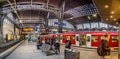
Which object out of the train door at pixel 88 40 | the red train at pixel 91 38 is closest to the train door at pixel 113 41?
the red train at pixel 91 38

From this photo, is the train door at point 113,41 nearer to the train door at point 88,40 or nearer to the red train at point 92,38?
the red train at point 92,38

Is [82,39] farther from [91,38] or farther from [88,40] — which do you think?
[91,38]

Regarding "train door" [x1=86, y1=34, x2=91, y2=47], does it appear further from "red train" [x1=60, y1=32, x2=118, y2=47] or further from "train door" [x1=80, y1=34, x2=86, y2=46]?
"train door" [x1=80, y1=34, x2=86, y2=46]

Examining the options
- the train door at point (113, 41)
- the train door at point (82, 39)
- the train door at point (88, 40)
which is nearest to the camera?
the train door at point (113, 41)

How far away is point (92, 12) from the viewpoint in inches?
1907

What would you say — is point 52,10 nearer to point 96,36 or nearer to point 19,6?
point 19,6

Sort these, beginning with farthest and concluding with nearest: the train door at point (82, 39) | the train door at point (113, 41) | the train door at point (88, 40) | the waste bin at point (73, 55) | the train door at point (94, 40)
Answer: the train door at point (82, 39) → the train door at point (88, 40) → the train door at point (94, 40) → the train door at point (113, 41) → the waste bin at point (73, 55)

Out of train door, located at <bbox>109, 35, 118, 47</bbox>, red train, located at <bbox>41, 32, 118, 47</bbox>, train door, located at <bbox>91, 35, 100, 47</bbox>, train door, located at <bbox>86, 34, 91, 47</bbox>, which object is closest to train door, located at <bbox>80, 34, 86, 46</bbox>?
red train, located at <bbox>41, 32, 118, 47</bbox>

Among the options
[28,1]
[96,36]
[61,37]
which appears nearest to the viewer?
[96,36]

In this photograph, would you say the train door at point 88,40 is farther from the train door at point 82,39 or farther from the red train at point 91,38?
the train door at point 82,39

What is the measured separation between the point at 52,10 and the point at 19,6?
314 inches

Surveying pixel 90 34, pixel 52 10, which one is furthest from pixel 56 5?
pixel 90 34

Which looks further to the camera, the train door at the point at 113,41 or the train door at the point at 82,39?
the train door at the point at 82,39

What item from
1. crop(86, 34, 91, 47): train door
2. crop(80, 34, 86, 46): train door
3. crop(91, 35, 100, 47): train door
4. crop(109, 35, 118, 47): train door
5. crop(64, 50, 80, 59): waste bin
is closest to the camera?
crop(64, 50, 80, 59): waste bin
